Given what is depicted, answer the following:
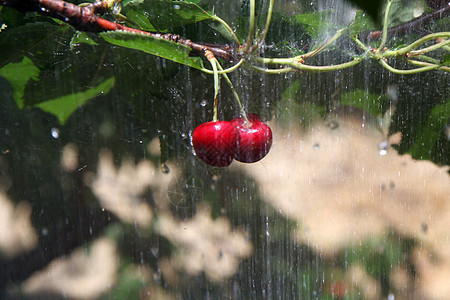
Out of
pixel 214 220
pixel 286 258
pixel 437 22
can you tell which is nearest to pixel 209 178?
pixel 214 220

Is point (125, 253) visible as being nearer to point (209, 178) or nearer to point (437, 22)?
point (209, 178)

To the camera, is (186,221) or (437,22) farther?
(186,221)

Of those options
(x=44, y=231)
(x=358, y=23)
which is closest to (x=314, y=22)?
(x=358, y=23)

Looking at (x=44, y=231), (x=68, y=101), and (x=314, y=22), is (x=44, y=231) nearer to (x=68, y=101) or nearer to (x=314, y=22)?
(x=68, y=101)

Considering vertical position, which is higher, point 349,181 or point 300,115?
point 300,115

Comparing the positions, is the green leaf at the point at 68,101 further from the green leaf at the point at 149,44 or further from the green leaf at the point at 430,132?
the green leaf at the point at 430,132
